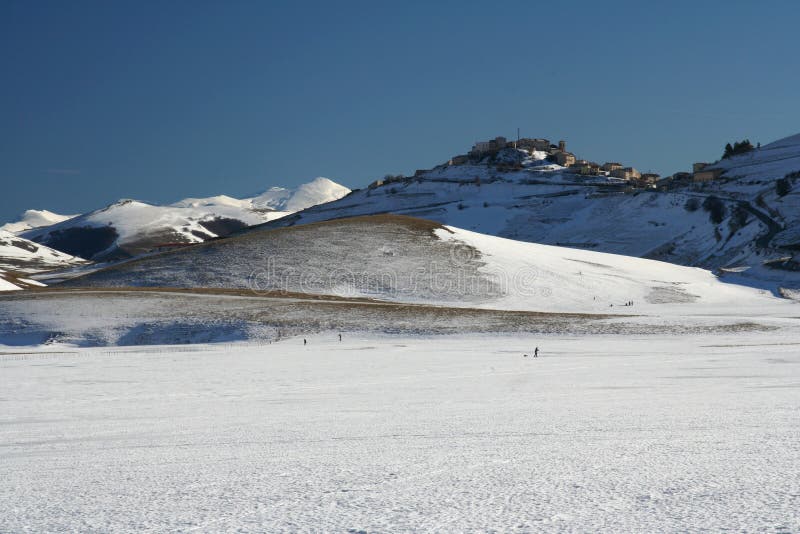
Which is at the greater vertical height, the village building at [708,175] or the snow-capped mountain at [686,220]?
the village building at [708,175]

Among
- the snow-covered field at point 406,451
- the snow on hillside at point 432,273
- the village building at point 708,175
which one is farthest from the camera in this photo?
the village building at point 708,175

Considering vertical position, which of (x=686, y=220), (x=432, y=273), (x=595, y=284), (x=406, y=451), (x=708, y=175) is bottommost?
(x=406, y=451)

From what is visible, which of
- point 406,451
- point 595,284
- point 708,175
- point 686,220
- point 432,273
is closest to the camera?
point 406,451

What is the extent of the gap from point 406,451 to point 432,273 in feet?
207

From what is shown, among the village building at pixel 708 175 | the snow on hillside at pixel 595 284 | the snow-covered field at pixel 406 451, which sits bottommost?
the snow-covered field at pixel 406 451

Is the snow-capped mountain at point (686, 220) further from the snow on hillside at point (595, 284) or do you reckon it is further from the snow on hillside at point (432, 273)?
the snow on hillside at point (432, 273)

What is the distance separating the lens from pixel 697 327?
2126 inches

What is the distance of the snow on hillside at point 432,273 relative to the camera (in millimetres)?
71375

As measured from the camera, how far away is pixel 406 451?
1369cm

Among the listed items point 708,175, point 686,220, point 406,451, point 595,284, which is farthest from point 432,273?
point 708,175

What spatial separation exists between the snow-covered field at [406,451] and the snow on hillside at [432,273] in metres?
39.9

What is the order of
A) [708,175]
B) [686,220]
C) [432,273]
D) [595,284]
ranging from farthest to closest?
[708,175], [686,220], [595,284], [432,273]

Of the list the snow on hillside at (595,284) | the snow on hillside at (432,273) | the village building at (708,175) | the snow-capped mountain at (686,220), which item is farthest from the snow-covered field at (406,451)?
the village building at (708,175)

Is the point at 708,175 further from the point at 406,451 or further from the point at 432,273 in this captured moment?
the point at 406,451
